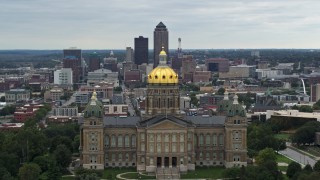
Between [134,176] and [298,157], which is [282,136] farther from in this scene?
[134,176]

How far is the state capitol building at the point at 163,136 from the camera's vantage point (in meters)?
123

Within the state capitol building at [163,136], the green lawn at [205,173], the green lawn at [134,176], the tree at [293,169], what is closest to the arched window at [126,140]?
the state capitol building at [163,136]

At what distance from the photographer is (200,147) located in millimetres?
129125

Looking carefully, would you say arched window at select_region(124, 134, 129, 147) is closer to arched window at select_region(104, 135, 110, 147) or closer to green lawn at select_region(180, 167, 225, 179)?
arched window at select_region(104, 135, 110, 147)

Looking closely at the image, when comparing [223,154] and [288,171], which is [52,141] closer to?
[223,154]

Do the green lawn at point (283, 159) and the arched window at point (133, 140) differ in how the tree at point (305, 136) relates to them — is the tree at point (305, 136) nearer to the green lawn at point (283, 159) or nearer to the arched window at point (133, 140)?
the green lawn at point (283, 159)

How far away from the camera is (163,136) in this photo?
123062 mm

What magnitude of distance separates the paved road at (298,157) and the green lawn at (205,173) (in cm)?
1651

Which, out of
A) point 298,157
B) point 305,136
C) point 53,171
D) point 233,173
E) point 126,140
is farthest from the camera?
point 305,136

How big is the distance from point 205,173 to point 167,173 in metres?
6.71

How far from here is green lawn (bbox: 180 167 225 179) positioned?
11725 centimetres

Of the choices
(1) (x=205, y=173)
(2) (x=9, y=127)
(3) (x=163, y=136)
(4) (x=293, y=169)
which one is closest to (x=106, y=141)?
(3) (x=163, y=136)

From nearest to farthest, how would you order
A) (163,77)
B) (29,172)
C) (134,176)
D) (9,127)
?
1. (29,172)
2. (134,176)
3. (163,77)
4. (9,127)

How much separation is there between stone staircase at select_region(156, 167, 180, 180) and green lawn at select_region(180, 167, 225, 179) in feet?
4.28
